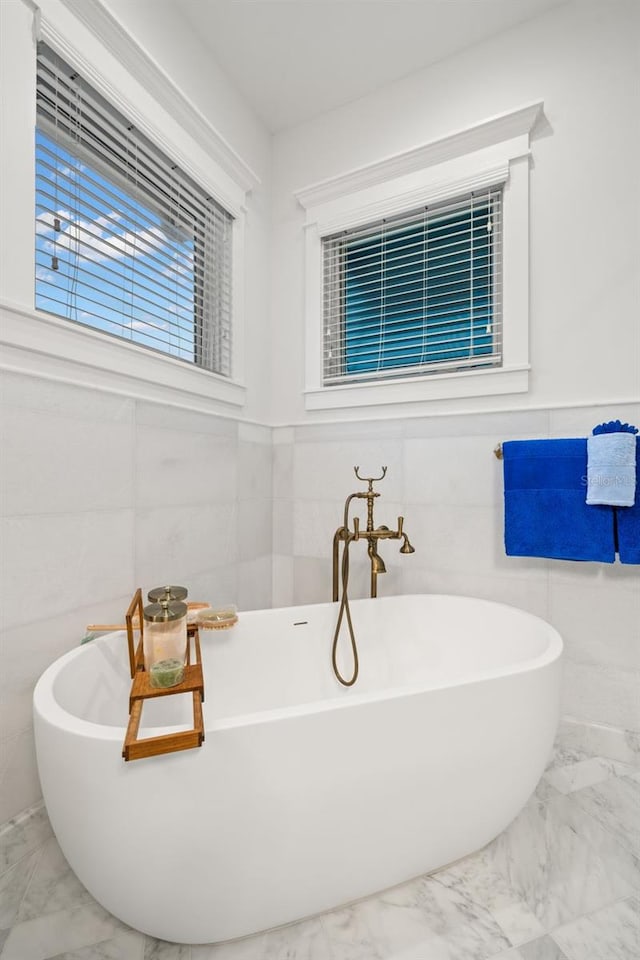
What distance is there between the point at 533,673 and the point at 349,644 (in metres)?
0.78

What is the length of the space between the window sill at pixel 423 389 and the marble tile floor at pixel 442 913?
4.89 feet

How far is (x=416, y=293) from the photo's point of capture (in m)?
2.08

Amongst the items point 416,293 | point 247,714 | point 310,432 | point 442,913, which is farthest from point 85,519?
point 416,293

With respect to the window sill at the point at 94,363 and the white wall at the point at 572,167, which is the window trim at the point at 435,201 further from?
the window sill at the point at 94,363

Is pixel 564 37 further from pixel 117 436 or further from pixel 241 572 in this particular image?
pixel 241 572

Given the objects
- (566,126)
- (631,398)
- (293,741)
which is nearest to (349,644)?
(293,741)

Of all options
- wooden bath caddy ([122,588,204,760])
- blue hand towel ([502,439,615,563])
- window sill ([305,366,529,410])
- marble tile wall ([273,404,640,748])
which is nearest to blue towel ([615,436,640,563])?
blue hand towel ([502,439,615,563])

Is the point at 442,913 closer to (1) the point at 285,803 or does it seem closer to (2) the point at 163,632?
(1) the point at 285,803

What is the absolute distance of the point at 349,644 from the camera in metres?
1.72

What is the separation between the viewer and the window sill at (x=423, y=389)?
71.6 inches

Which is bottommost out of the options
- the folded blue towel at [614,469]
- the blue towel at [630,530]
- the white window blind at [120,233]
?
the blue towel at [630,530]

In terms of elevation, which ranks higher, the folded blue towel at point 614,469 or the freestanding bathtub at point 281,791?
the folded blue towel at point 614,469

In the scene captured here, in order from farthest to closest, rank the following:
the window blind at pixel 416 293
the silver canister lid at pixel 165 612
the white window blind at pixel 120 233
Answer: the window blind at pixel 416 293 < the white window blind at pixel 120 233 < the silver canister lid at pixel 165 612

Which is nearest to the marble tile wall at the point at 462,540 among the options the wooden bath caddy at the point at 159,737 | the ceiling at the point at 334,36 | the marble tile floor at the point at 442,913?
the marble tile floor at the point at 442,913
